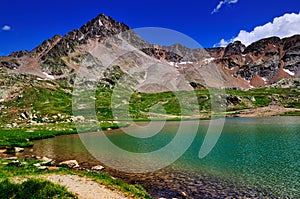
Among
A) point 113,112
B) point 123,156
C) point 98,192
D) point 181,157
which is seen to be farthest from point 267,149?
point 113,112

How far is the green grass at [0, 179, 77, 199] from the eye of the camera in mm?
19672

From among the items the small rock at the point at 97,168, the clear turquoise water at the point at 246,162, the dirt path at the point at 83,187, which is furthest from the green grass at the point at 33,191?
the clear turquoise water at the point at 246,162

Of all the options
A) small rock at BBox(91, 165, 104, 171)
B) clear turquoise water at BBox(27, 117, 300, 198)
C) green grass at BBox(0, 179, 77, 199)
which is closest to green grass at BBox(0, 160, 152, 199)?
green grass at BBox(0, 179, 77, 199)

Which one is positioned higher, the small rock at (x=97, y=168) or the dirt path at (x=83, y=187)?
the dirt path at (x=83, y=187)

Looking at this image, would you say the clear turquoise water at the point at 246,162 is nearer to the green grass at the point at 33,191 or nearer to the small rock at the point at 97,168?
the small rock at the point at 97,168

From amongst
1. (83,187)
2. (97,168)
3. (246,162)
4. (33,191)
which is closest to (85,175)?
(83,187)

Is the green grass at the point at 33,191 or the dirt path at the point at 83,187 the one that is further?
the dirt path at the point at 83,187

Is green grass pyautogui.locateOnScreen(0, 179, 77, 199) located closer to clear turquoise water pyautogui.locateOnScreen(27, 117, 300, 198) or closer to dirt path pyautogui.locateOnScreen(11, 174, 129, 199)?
dirt path pyautogui.locateOnScreen(11, 174, 129, 199)

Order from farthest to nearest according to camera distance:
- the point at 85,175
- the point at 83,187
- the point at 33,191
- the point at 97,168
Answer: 1. the point at 97,168
2. the point at 85,175
3. the point at 83,187
4. the point at 33,191

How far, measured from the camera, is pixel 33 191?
20.2 m

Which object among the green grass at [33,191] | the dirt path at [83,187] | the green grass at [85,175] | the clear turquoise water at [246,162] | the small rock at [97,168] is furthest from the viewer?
the small rock at [97,168]

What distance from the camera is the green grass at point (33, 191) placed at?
19.7 meters

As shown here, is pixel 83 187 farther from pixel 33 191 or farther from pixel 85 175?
pixel 85 175

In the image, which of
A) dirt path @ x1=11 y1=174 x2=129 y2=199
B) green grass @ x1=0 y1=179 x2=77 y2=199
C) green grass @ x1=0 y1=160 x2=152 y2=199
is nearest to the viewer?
green grass @ x1=0 y1=179 x2=77 y2=199
